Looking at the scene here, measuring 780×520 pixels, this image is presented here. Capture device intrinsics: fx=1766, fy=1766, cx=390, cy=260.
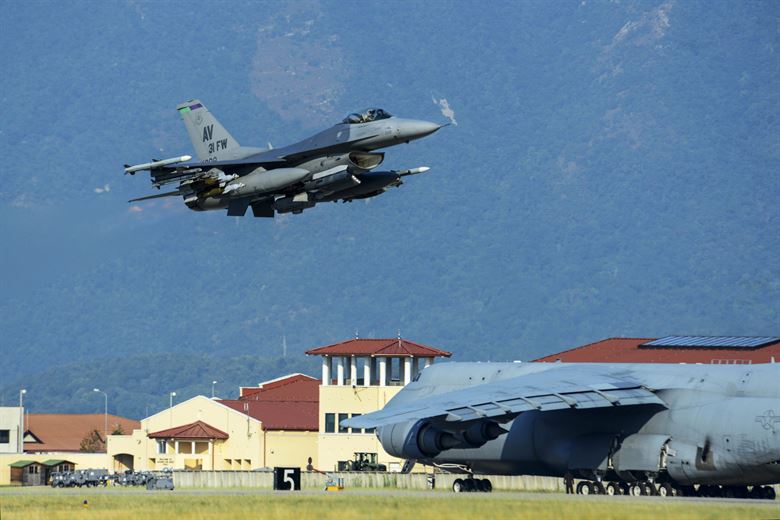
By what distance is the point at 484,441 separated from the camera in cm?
5684

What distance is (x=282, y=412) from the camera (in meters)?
109

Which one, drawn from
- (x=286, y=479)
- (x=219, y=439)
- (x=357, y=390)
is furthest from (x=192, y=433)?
(x=286, y=479)

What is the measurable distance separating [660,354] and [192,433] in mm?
28945

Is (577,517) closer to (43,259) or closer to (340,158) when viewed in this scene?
(340,158)

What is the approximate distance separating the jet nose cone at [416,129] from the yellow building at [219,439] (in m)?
45.2

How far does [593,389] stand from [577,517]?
12669 mm

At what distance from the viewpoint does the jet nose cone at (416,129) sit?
58.6 meters

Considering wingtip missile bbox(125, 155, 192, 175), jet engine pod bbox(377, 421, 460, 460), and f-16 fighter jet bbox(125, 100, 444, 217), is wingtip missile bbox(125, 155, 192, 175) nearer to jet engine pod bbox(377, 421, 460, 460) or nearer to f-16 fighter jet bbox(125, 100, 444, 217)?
f-16 fighter jet bbox(125, 100, 444, 217)

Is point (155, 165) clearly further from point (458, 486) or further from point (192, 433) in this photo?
point (192, 433)

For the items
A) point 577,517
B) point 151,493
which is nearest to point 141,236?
point 151,493

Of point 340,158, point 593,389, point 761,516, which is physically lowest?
point 761,516

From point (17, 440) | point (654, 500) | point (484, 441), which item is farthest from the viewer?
point (17, 440)

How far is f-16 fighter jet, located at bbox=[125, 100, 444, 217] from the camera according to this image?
198 ft

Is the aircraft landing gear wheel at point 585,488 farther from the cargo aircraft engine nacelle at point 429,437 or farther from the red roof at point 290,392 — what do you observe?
the red roof at point 290,392
